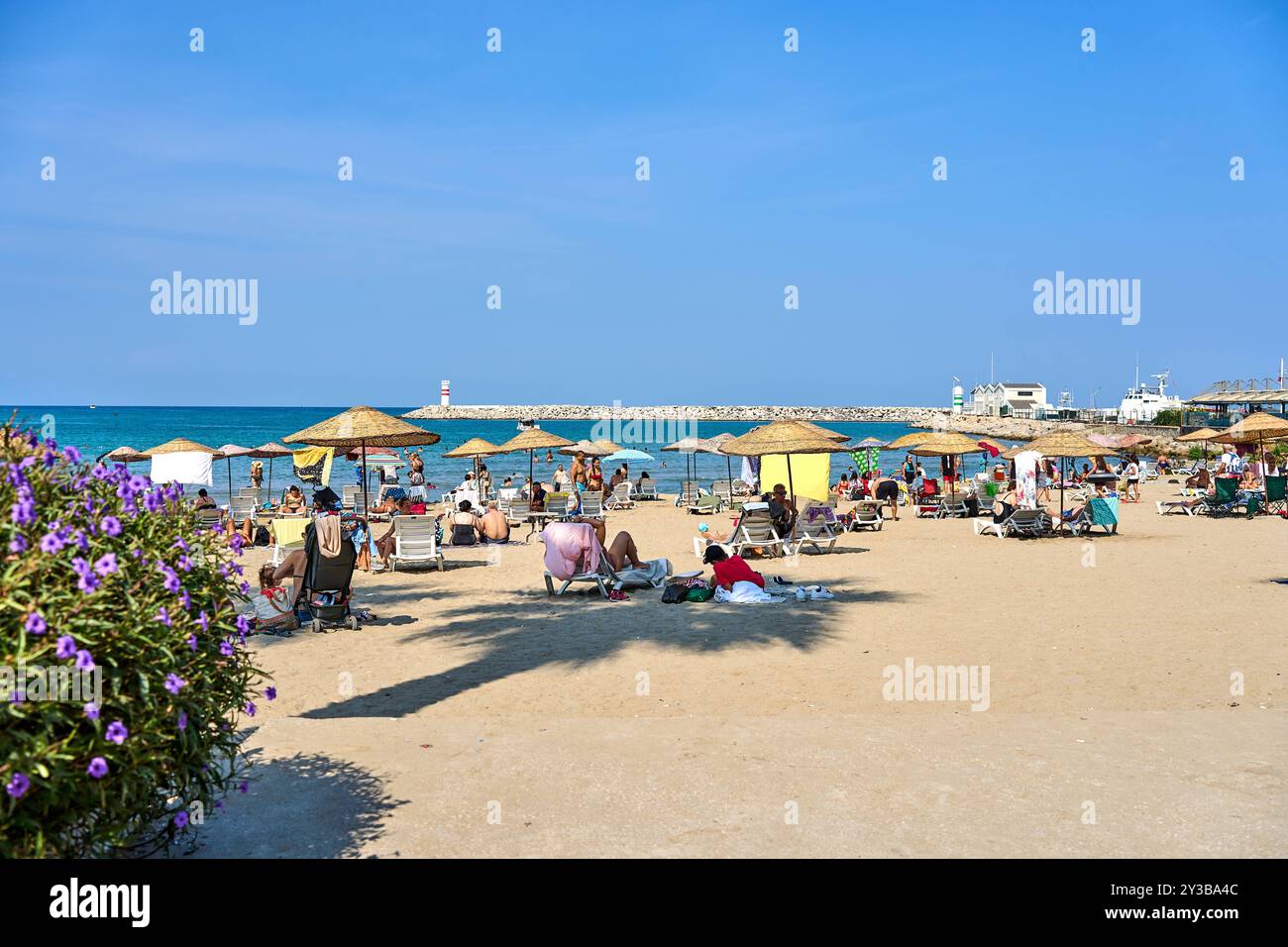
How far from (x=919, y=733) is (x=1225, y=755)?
158 centimetres

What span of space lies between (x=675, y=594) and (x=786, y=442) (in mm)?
5600

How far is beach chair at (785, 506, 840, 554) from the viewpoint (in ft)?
51.0

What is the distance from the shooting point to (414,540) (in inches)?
568

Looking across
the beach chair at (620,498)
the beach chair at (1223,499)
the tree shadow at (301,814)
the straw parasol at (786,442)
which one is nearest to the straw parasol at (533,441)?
the beach chair at (620,498)

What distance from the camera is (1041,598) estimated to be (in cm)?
1113

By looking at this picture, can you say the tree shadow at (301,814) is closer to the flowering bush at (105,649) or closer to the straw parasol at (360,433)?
the flowering bush at (105,649)

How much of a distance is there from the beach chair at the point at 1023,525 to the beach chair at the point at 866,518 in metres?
2.17

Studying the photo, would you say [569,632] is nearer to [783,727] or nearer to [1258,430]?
[783,727]

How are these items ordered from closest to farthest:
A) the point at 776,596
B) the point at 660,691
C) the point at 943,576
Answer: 1. the point at 660,691
2. the point at 776,596
3. the point at 943,576

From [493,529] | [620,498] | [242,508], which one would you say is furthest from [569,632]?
[620,498]

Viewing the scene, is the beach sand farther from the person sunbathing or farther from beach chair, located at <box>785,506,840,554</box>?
the person sunbathing

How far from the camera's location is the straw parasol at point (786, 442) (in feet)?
51.7
